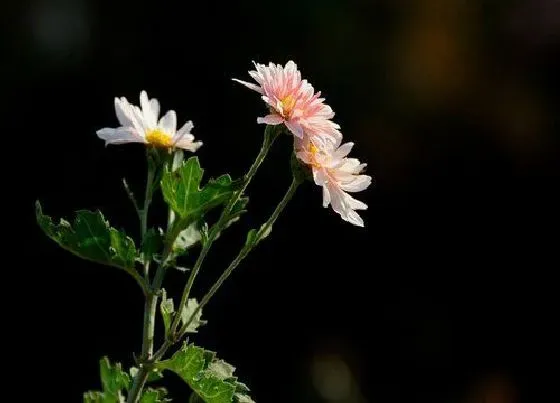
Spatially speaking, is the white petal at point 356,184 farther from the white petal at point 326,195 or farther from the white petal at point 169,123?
the white petal at point 169,123

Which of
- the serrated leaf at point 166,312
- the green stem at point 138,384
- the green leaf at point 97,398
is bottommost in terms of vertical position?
the green leaf at point 97,398

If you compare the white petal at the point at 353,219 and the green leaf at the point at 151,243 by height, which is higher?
the white petal at the point at 353,219

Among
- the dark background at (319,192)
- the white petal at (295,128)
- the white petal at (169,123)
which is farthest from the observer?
the dark background at (319,192)

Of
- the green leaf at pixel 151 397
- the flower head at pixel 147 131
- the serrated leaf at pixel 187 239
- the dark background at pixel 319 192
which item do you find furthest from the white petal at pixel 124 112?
the dark background at pixel 319 192

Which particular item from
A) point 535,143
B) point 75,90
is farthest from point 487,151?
point 75,90

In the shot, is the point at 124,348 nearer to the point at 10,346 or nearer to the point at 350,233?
the point at 10,346

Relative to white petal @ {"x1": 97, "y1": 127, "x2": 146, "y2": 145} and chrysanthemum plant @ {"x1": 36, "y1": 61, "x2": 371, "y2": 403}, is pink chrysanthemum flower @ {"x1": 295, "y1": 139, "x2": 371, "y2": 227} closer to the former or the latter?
chrysanthemum plant @ {"x1": 36, "y1": 61, "x2": 371, "y2": 403}

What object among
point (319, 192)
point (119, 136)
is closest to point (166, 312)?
point (119, 136)

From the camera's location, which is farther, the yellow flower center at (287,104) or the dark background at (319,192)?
the dark background at (319,192)
